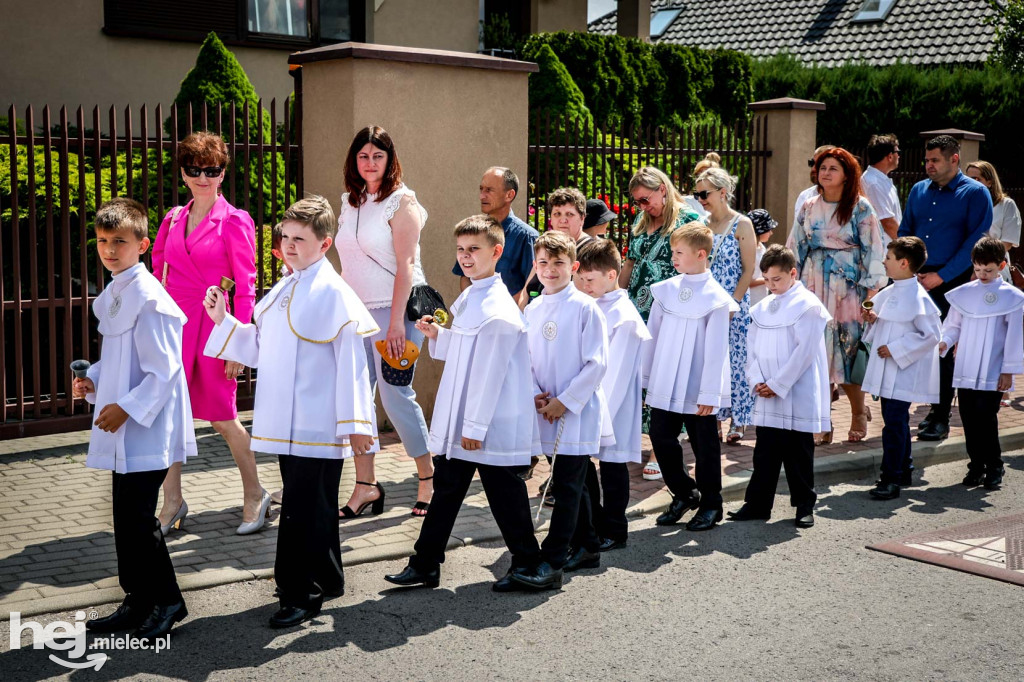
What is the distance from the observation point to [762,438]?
6293 millimetres

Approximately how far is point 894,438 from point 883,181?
2.85 meters

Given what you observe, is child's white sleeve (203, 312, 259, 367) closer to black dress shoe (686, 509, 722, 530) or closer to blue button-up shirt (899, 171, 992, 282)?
black dress shoe (686, 509, 722, 530)

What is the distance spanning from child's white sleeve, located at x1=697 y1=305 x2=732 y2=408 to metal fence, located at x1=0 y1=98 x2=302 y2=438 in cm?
295

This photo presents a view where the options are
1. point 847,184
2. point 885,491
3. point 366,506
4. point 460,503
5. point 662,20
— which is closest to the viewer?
point 460,503

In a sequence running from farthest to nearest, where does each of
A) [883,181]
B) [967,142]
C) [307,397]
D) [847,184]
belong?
1. [967,142]
2. [883,181]
3. [847,184]
4. [307,397]

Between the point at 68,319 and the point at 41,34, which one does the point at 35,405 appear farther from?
the point at 41,34

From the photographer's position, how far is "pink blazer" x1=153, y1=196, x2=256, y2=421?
5.60 metres

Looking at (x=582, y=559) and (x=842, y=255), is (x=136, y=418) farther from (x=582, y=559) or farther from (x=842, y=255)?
(x=842, y=255)

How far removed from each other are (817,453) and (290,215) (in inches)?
171

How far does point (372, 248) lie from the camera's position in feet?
19.5

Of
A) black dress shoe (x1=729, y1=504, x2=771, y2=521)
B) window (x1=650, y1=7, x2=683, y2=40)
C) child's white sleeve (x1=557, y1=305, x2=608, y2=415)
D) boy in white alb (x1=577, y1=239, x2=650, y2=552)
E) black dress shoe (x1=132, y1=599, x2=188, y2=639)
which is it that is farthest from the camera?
window (x1=650, y1=7, x2=683, y2=40)

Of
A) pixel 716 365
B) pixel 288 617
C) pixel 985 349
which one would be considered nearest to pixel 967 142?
pixel 985 349

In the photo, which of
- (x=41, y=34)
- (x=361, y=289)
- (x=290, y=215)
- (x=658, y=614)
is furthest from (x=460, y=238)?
(x=41, y=34)

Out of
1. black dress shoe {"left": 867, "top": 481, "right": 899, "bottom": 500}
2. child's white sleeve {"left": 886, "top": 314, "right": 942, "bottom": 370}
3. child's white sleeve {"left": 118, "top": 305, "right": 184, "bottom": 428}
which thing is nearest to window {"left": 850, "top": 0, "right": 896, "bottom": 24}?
child's white sleeve {"left": 886, "top": 314, "right": 942, "bottom": 370}
